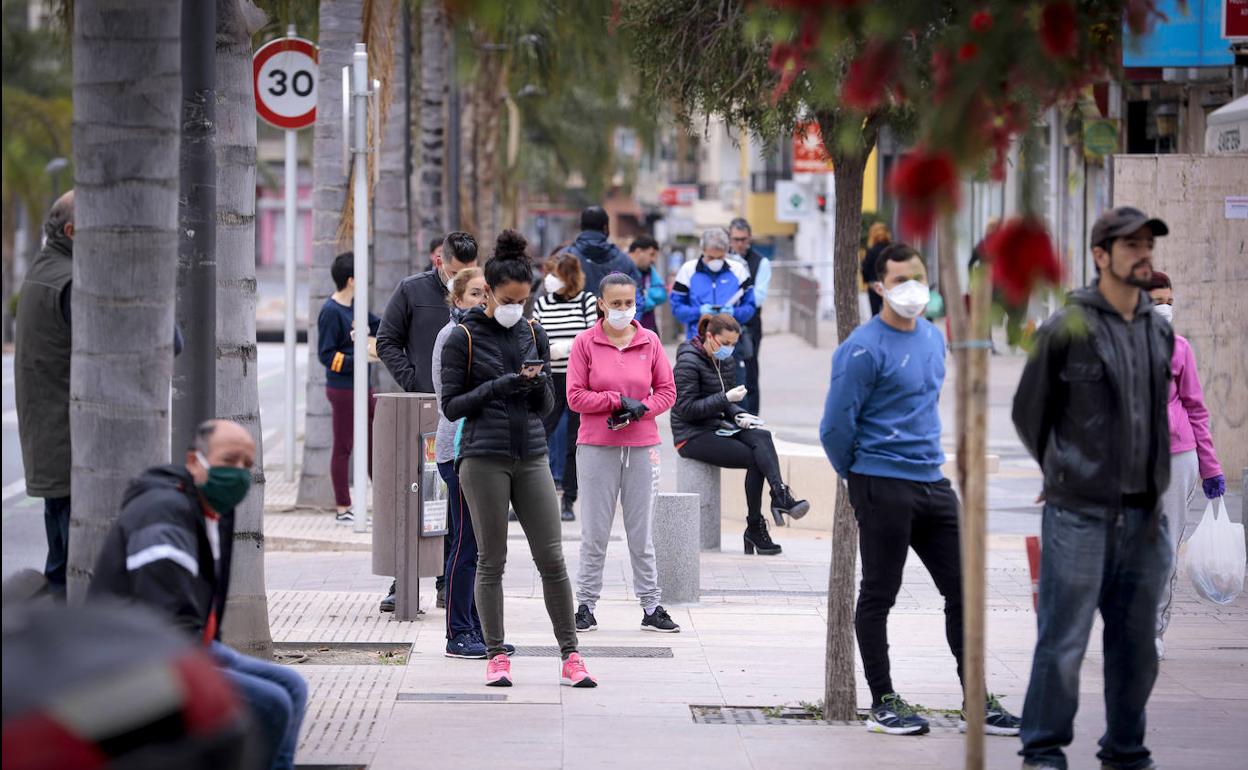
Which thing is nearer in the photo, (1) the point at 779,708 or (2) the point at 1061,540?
(2) the point at 1061,540

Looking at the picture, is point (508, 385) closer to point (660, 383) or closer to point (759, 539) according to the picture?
point (660, 383)

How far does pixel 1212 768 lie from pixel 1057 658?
911 millimetres

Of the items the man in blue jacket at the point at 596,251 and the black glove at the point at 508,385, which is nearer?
the black glove at the point at 508,385

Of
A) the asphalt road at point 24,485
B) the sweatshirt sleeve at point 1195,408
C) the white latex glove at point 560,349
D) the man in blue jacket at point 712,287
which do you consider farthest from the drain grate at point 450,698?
the man in blue jacket at point 712,287

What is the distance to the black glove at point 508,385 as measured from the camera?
7711 mm

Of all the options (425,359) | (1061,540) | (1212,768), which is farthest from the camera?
(425,359)

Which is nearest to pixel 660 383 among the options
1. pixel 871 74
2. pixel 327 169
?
pixel 871 74

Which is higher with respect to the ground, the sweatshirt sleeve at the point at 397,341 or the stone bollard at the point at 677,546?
the sweatshirt sleeve at the point at 397,341

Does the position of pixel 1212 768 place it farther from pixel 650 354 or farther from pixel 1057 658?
pixel 650 354

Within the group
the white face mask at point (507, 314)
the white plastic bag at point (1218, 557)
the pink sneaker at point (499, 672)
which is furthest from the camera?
the white plastic bag at point (1218, 557)

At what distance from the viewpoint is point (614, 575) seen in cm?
1127

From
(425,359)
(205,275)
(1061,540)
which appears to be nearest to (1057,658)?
(1061,540)

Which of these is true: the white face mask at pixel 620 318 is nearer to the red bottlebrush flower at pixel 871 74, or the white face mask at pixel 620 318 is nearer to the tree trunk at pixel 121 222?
the tree trunk at pixel 121 222

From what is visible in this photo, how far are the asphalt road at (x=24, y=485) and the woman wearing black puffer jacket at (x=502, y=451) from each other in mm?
1954
